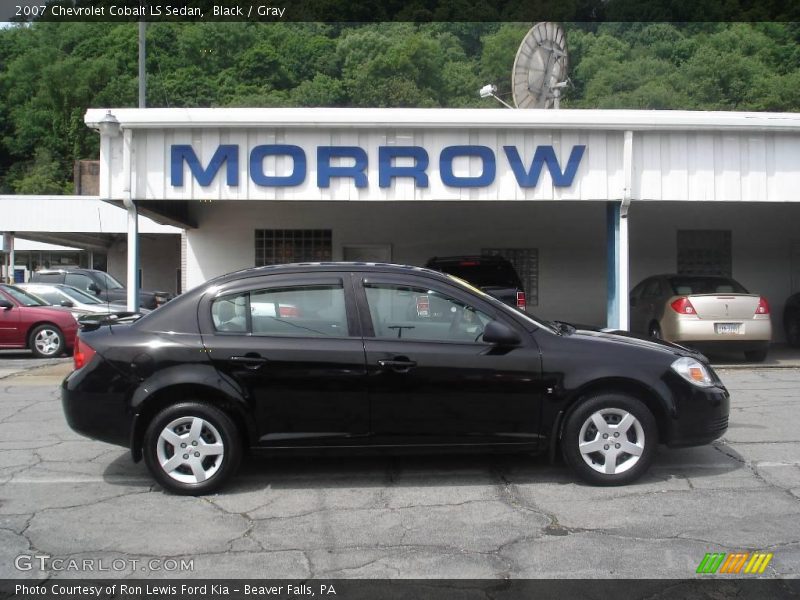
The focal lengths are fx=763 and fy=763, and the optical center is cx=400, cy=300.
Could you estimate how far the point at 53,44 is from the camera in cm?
6281

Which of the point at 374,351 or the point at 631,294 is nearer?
the point at 374,351

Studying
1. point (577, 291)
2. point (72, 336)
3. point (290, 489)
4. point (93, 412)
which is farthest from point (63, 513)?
point (577, 291)

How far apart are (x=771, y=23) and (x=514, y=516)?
2146 inches

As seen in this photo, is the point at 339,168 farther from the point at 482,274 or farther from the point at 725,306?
the point at 725,306

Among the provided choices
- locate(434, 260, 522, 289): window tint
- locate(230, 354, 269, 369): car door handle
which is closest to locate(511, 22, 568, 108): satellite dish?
locate(434, 260, 522, 289): window tint

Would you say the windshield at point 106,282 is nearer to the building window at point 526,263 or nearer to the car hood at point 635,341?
the building window at point 526,263

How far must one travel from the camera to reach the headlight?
5559mm

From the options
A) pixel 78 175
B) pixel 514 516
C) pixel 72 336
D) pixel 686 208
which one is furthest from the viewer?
pixel 78 175

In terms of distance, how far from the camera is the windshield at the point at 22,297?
14.5m

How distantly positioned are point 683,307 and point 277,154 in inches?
266

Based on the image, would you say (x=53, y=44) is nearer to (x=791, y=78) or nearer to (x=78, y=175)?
(x=78, y=175)

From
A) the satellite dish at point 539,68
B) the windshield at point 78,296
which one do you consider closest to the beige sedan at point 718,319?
the satellite dish at point 539,68

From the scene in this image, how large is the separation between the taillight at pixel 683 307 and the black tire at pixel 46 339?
1090 centimetres

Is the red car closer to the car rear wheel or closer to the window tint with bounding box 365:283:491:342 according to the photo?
the window tint with bounding box 365:283:491:342
